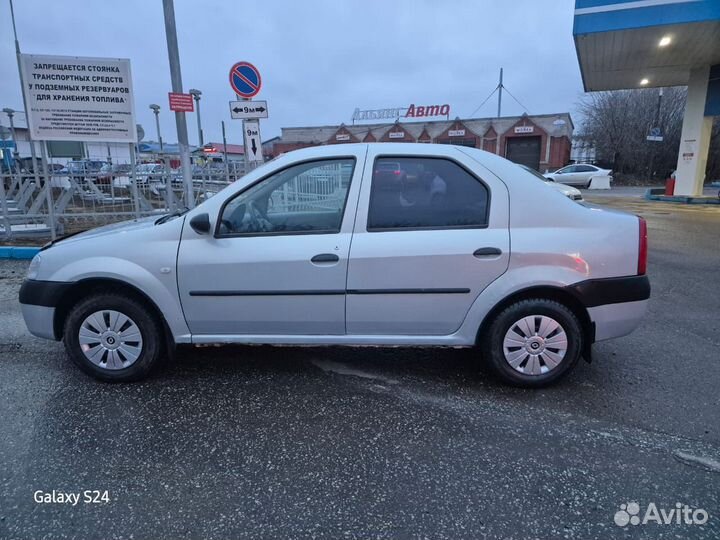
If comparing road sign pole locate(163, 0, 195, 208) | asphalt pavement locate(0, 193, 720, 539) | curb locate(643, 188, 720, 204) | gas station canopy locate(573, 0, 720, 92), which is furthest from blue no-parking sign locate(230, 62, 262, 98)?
curb locate(643, 188, 720, 204)

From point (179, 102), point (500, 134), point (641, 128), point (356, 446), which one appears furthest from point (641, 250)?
point (641, 128)

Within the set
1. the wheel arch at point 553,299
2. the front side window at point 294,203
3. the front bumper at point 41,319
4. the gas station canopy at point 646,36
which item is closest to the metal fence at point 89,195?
the front bumper at point 41,319

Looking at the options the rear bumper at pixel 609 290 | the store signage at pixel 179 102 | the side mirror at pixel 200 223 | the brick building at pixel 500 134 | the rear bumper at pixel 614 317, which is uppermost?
the brick building at pixel 500 134

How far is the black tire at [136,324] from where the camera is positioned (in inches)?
121

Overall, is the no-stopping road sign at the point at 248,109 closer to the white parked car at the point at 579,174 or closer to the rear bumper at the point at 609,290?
the rear bumper at the point at 609,290

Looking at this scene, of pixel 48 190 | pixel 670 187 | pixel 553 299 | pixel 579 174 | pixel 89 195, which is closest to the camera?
pixel 553 299

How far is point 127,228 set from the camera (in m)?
3.26

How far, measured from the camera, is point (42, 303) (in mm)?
3105

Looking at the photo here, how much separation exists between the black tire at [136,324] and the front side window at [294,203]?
81 cm

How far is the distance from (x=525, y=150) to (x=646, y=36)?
91.5 ft

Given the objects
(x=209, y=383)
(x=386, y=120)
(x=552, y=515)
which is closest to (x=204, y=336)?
(x=209, y=383)

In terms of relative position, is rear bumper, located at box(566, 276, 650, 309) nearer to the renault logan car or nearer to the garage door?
the renault logan car

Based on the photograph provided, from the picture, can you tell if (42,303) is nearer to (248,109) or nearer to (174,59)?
(248,109)

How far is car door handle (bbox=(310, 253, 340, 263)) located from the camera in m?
2.92
